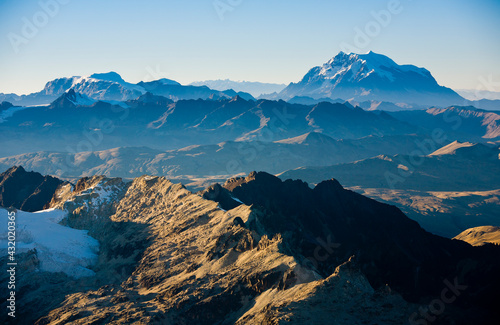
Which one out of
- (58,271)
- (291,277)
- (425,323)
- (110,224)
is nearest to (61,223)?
(110,224)

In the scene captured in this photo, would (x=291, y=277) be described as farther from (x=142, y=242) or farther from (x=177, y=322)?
(x=142, y=242)

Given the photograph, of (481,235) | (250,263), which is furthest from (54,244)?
(481,235)

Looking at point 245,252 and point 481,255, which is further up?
point 245,252

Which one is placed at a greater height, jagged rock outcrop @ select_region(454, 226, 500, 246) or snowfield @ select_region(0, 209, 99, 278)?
snowfield @ select_region(0, 209, 99, 278)

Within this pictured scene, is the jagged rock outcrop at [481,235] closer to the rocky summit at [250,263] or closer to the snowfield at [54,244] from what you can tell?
the rocky summit at [250,263]

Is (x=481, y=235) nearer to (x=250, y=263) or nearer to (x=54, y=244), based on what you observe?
(x=250, y=263)

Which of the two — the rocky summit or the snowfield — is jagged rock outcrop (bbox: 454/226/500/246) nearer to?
the rocky summit

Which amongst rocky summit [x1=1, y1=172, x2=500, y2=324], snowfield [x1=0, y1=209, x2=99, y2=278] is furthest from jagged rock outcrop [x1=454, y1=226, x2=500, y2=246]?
snowfield [x1=0, y1=209, x2=99, y2=278]

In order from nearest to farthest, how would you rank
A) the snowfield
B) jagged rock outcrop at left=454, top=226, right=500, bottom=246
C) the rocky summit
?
the rocky summit < the snowfield < jagged rock outcrop at left=454, top=226, right=500, bottom=246

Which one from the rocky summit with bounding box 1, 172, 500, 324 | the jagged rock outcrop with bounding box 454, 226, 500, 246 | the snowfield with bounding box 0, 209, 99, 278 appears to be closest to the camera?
the rocky summit with bounding box 1, 172, 500, 324
